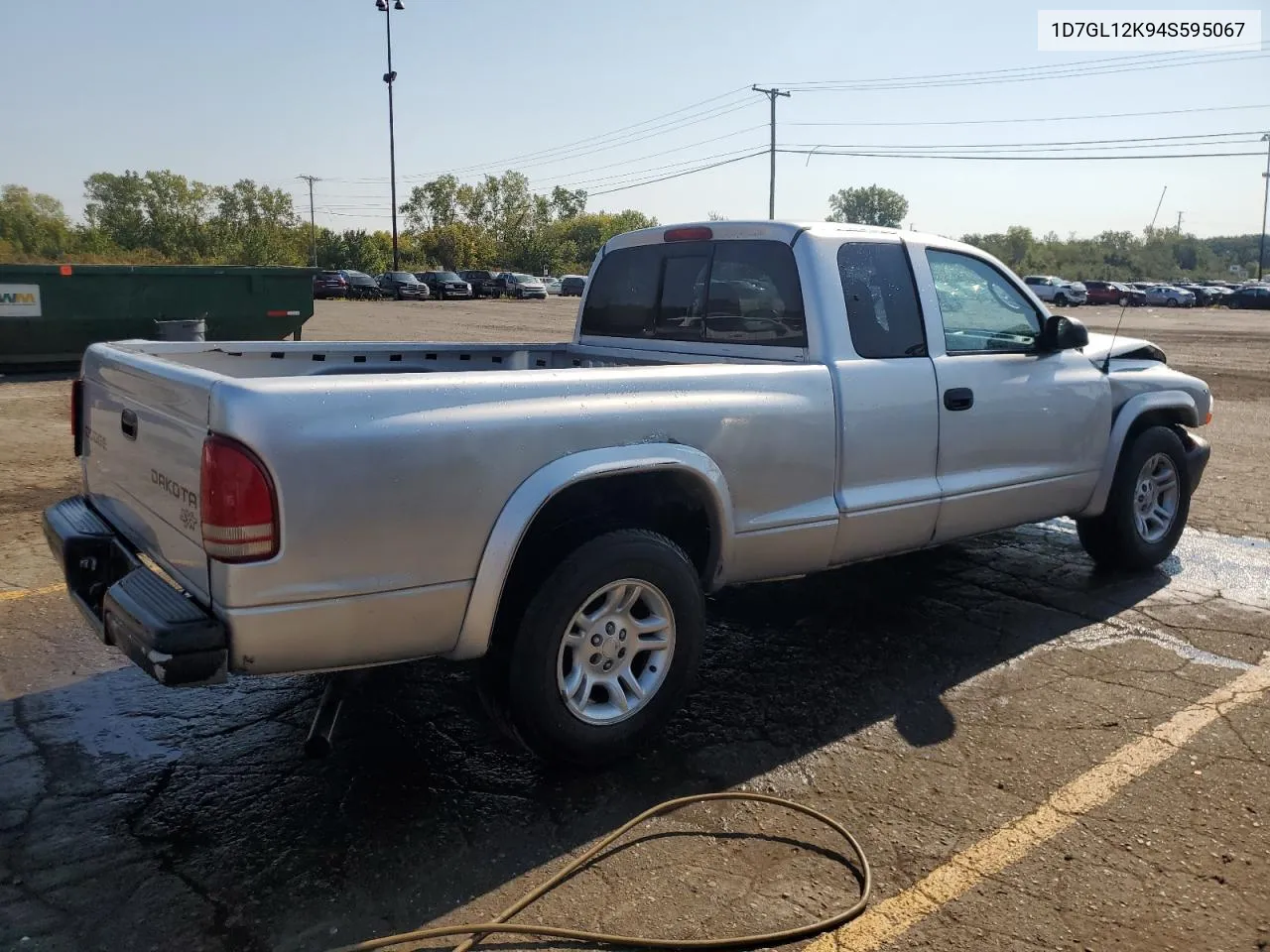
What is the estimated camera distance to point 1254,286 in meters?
56.1

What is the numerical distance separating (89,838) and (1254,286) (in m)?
64.8

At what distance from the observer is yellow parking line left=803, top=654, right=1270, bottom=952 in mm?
2695

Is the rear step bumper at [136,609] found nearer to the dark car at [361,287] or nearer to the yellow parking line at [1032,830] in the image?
the yellow parking line at [1032,830]

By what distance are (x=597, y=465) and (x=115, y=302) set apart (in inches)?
477

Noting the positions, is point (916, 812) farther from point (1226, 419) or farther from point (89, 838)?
point (1226, 419)

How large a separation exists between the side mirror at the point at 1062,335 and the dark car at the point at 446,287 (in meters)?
52.5

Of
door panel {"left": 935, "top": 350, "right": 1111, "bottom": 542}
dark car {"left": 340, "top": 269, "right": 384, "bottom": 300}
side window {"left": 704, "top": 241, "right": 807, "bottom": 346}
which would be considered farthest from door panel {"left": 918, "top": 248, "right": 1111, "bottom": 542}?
dark car {"left": 340, "top": 269, "right": 384, "bottom": 300}

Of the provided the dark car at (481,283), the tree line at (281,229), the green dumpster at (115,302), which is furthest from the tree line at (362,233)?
the green dumpster at (115,302)

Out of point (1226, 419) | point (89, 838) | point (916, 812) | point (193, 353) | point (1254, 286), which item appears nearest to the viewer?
point (89, 838)

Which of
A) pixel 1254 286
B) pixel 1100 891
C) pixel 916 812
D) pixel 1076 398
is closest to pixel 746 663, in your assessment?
pixel 916 812

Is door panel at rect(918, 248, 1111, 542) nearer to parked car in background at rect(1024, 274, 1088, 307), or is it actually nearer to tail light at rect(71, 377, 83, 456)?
tail light at rect(71, 377, 83, 456)

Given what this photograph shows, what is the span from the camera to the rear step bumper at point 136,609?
2699 mm

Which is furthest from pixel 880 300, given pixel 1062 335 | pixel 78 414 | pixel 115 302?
pixel 115 302

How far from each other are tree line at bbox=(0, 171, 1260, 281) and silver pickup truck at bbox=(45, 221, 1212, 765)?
7222 centimetres
